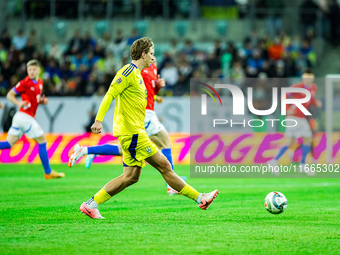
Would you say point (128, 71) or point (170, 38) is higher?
point (170, 38)

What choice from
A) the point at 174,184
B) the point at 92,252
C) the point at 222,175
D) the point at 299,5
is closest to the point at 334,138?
the point at 222,175

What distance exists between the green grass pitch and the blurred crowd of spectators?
30.9 ft

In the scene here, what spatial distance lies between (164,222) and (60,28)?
60.7 feet

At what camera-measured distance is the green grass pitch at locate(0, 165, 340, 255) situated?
6367 millimetres

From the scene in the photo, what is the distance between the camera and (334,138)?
18859mm

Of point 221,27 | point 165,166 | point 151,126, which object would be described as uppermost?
point 221,27

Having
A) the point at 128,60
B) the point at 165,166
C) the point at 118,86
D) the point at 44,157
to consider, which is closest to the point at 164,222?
the point at 165,166

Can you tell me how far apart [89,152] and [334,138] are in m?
9.98

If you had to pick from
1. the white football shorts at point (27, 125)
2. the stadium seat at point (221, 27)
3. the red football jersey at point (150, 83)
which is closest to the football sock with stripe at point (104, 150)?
the red football jersey at point (150, 83)

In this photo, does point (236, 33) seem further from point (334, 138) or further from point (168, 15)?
point (334, 138)

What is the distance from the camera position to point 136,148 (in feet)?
25.5

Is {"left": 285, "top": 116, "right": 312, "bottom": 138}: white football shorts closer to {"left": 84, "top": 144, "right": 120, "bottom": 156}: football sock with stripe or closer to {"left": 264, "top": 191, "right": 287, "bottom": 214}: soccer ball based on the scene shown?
{"left": 84, "top": 144, "right": 120, "bottom": 156}: football sock with stripe

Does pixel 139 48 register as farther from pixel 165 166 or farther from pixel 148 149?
pixel 165 166

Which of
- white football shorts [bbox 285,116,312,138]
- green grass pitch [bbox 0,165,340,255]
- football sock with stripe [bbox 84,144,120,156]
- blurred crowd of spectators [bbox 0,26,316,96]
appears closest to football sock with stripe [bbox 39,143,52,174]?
green grass pitch [bbox 0,165,340,255]
